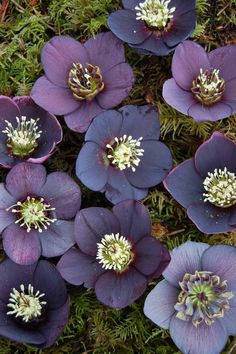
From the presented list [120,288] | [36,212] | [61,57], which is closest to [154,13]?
[61,57]

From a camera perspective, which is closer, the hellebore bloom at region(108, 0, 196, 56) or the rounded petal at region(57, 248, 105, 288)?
the rounded petal at region(57, 248, 105, 288)

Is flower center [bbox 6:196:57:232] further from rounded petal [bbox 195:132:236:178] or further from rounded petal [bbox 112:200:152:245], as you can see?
rounded petal [bbox 195:132:236:178]

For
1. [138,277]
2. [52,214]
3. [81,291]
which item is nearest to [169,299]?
[138,277]

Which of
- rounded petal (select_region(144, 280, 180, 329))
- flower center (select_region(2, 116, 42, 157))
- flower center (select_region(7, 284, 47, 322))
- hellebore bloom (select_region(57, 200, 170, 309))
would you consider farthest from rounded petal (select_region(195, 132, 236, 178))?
flower center (select_region(7, 284, 47, 322))

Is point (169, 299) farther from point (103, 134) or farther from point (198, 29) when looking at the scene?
point (198, 29)

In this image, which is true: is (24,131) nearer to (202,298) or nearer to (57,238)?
(57,238)
